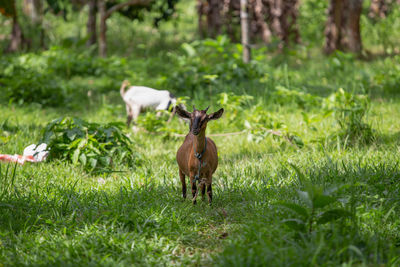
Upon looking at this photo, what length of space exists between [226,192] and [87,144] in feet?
5.66

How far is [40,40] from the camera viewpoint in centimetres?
1239

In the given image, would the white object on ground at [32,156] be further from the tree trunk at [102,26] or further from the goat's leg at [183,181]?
the tree trunk at [102,26]

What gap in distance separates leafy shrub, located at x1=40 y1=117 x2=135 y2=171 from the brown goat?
1.41m

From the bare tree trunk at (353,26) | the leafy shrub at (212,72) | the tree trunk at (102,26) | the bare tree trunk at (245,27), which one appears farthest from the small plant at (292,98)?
the bare tree trunk at (353,26)

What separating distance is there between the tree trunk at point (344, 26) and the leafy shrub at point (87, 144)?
344 inches

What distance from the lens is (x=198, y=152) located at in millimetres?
3193

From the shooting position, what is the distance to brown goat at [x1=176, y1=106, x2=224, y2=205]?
9.91 ft

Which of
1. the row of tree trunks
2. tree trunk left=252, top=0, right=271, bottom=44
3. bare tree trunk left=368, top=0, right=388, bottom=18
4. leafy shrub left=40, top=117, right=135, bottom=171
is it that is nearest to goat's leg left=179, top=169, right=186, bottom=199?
leafy shrub left=40, top=117, right=135, bottom=171

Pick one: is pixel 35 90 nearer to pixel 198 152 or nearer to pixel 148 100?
pixel 148 100

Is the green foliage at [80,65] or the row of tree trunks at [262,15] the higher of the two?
the row of tree trunks at [262,15]

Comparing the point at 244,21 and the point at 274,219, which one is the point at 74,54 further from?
the point at 274,219

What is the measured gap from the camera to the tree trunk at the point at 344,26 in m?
11.4

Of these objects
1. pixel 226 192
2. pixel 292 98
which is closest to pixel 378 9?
pixel 292 98

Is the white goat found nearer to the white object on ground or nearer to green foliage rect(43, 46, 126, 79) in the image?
the white object on ground
